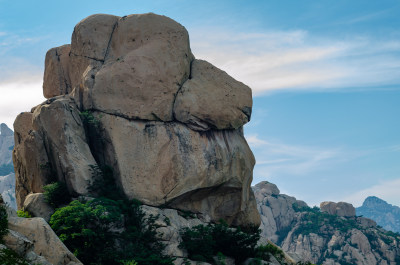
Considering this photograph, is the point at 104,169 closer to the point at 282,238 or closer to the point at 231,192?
the point at 231,192

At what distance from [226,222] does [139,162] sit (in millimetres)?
9545

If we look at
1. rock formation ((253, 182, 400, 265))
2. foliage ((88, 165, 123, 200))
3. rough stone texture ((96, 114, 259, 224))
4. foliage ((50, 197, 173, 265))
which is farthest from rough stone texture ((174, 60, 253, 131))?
rock formation ((253, 182, 400, 265))

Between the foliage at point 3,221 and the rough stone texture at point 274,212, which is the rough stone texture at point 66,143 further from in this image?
the rough stone texture at point 274,212

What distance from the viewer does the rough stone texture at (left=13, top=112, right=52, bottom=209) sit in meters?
39.8

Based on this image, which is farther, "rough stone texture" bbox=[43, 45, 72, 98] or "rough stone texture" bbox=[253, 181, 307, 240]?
"rough stone texture" bbox=[253, 181, 307, 240]

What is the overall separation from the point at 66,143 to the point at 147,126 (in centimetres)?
657

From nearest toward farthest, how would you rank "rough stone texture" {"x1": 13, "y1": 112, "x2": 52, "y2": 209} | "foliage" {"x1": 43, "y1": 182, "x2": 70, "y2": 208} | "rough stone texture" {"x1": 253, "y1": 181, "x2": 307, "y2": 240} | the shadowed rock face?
"foliage" {"x1": 43, "y1": 182, "x2": 70, "y2": 208}
the shadowed rock face
"rough stone texture" {"x1": 13, "y1": 112, "x2": 52, "y2": 209}
"rough stone texture" {"x1": 253, "y1": 181, "x2": 307, "y2": 240}

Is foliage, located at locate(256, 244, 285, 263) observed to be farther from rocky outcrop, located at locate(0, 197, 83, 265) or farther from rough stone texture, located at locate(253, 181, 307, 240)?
rough stone texture, located at locate(253, 181, 307, 240)

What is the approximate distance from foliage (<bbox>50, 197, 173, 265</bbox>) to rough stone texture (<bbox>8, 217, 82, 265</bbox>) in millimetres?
3680

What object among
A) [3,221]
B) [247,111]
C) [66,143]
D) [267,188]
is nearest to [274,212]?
[267,188]

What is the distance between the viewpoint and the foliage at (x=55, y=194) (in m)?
36.8

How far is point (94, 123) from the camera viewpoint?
41.1 m

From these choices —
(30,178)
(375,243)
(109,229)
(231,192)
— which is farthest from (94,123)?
(375,243)

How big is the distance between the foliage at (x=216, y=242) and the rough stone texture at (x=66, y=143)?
8.93 metres
